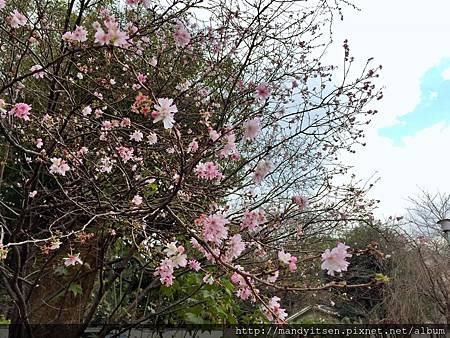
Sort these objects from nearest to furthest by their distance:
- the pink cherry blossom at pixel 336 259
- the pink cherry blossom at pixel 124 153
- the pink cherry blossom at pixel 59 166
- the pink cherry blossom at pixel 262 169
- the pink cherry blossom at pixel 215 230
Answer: the pink cherry blossom at pixel 336 259 → the pink cherry blossom at pixel 215 230 → the pink cherry blossom at pixel 262 169 → the pink cherry blossom at pixel 59 166 → the pink cherry blossom at pixel 124 153

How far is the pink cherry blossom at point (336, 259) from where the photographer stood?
3.74 ft

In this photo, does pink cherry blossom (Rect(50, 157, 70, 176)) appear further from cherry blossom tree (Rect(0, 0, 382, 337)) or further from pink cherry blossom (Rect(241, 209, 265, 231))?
pink cherry blossom (Rect(241, 209, 265, 231))

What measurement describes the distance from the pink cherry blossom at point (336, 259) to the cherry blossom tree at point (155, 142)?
23.7 inches

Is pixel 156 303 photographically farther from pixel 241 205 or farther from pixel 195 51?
pixel 195 51

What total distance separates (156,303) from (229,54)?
1958 millimetres

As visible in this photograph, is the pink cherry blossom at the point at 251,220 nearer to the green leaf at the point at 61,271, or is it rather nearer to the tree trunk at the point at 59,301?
the tree trunk at the point at 59,301

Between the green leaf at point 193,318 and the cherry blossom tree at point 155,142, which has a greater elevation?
the cherry blossom tree at point 155,142

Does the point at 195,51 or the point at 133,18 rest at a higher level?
the point at 195,51

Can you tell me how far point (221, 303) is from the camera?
9.00 ft

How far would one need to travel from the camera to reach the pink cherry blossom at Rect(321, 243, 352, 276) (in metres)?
1.14

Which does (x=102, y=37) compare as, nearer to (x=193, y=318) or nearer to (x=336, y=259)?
(x=336, y=259)

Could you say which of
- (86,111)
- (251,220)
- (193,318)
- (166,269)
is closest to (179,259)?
A: (166,269)

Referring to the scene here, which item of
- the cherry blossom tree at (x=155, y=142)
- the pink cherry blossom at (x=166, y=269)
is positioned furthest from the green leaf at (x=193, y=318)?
the pink cherry blossom at (x=166, y=269)

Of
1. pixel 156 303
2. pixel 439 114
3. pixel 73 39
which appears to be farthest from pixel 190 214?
pixel 439 114
